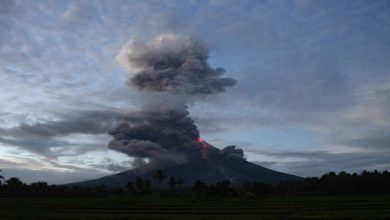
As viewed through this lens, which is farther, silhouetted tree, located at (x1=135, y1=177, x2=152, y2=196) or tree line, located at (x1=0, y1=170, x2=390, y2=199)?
silhouetted tree, located at (x1=135, y1=177, x2=152, y2=196)

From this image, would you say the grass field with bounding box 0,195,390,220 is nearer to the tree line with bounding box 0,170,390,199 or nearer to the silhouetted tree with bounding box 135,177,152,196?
the tree line with bounding box 0,170,390,199

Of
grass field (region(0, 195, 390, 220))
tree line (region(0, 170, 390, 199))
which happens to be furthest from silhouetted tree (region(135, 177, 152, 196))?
grass field (region(0, 195, 390, 220))

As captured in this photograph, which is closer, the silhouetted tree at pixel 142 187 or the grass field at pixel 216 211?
the grass field at pixel 216 211

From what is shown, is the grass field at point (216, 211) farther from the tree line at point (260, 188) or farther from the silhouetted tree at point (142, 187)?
the silhouetted tree at point (142, 187)

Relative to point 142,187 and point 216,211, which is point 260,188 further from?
point 216,211

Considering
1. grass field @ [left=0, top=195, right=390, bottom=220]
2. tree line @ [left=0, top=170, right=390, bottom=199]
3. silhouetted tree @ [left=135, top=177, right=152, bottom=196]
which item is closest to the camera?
grass field @ [left=0, top=195, right=390, bottom=220]

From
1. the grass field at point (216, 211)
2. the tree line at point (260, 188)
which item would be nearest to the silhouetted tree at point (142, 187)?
the tree line at point (260, 188)

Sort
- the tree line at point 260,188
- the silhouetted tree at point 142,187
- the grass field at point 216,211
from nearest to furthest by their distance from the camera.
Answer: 1. the grass field at point 216,211
2. the tree line at point 260,188
3. the silhouetted tree at point 142,187

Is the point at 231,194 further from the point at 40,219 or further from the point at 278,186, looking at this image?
the point at 40,219

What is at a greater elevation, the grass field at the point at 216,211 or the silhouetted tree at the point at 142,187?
the silhouetted tree at the point at 142,187

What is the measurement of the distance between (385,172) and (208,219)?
439 feet

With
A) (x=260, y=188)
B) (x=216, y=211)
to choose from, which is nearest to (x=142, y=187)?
(x=260, y=188)

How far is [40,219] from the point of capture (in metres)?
51.2

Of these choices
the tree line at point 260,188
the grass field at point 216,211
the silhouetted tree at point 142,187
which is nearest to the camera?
the grass field at point 216,211
